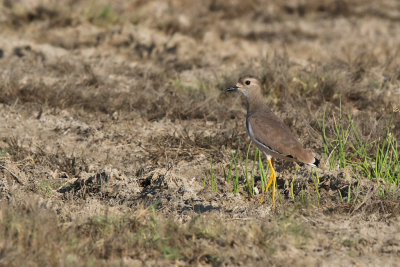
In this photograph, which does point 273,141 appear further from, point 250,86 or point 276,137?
point 250,86

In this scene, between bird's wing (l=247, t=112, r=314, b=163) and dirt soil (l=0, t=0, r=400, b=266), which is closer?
dirt soil (l=0, t=0, r=400, b=266)

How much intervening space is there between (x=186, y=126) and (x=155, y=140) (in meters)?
0.51

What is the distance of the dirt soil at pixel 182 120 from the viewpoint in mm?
4184

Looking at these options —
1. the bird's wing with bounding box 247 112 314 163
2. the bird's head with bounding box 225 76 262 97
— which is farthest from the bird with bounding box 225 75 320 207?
the bird's head with bounding box 225 76 262 97

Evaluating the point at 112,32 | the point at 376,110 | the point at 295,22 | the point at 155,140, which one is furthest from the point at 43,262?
the point at 295,22

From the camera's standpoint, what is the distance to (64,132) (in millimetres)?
6523

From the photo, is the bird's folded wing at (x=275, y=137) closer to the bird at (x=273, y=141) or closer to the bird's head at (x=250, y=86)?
the bird at (x=273, y=141)

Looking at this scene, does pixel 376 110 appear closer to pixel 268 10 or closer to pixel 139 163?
pixel 139 163

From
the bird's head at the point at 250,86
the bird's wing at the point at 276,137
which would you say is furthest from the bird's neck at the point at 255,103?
the bird's wing at the point at 276,137

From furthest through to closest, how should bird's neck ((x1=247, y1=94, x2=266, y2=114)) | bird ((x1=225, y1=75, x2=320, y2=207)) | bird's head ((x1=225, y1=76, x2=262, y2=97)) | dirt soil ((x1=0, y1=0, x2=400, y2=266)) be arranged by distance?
bird's head ((x1=225, y1=76, x2=262, y2=97)) → bird's neck ((x1=247, y1=94, x2=266, y2=114)) → bird ((x1=225, y1=75, x2=320, y2=207)) → dirt soil ((x1=0, y1=0, x2=400, y2=266))

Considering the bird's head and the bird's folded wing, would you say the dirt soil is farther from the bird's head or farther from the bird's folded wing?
the bird's head

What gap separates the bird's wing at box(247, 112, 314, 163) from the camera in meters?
5.21

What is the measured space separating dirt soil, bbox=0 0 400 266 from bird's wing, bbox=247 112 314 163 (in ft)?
1.14

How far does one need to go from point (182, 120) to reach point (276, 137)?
1.76m
